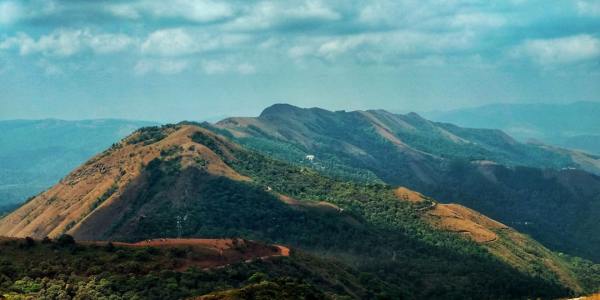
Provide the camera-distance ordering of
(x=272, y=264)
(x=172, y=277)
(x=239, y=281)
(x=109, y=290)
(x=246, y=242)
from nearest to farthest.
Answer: (x=109, y=290) → (x=172, y=277) → (x=239, y=281) → (x=272, y=264) → (x=246, y=242)

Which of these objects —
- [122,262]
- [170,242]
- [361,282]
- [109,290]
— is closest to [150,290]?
[109,290]

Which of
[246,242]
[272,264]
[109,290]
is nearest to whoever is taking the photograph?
[109,290]

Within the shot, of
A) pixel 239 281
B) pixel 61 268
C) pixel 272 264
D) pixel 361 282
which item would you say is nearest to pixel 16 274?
pixel 61 268

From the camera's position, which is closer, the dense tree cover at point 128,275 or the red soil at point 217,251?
the dense tree cover at point 128,275

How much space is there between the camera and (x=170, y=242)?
177 meters

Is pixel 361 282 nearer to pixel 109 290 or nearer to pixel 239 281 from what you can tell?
pixel 239 281

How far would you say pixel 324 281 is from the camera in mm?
170875

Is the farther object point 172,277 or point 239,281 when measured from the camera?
point 239,281

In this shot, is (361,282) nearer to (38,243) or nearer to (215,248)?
(215,248)

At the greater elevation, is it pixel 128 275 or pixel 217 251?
pixel 217 251

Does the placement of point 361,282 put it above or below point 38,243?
below

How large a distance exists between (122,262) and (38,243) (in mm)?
23918

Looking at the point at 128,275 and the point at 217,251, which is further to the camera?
the point at 217,251

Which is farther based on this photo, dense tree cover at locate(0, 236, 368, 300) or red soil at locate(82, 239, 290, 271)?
red soil at locate(82, 239, 290, 271)
